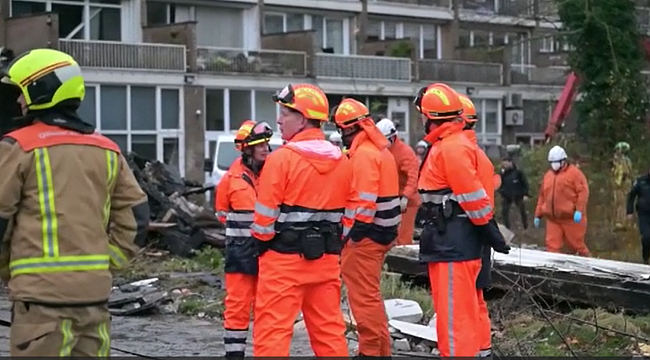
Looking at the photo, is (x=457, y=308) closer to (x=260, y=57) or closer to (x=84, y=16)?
(x=84, y=16)

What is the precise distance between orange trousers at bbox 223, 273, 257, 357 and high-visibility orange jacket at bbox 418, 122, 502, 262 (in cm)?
175

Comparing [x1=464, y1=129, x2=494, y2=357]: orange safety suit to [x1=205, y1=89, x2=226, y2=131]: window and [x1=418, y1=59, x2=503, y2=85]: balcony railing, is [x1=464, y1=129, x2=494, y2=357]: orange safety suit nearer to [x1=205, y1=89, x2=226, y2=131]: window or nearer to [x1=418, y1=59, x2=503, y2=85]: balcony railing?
[x1=205, y1=89, x2=226, y2=131]: window

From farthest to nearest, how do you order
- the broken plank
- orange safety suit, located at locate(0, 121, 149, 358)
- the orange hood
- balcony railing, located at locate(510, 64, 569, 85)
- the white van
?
balcony railing, located at locate(510, 64, 569, 85), the white van, the broken plank, the orange hood, orange safety suit, located at locate(0, 121, 149, 358)

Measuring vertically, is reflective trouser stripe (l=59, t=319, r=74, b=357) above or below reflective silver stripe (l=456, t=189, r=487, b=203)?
below

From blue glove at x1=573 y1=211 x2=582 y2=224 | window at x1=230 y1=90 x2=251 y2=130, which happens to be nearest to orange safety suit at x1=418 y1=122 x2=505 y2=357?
blue glove at x1=573 y1=211 x2=582 y2=224

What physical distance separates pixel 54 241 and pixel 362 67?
35417mm

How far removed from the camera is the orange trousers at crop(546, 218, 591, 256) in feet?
51.4

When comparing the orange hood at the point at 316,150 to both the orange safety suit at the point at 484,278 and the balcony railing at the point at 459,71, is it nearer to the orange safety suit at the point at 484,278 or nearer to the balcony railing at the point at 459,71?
the orange safety suit at the point at 484,278

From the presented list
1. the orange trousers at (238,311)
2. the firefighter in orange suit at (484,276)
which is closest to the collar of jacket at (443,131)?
the firefighter in orange suit at (484,276)

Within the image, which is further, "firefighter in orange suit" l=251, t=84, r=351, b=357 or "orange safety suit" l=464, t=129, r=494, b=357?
"orange safety suit" l=464, t=129, r=494, b=357

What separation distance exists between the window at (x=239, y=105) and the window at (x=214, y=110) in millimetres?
423

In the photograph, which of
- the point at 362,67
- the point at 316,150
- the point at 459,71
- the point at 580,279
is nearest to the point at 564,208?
the point at 580,279

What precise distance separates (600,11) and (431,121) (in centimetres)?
2581

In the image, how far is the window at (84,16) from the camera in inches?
1324
